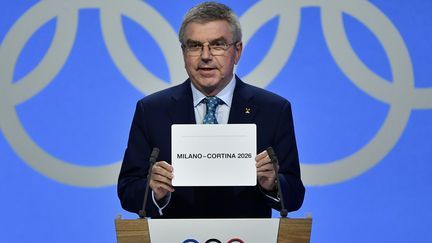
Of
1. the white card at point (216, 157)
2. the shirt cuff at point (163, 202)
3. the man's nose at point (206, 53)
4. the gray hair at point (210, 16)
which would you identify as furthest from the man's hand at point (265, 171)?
the gray hair at point (210, 16)

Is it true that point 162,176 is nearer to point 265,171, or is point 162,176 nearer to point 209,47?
point 265,171

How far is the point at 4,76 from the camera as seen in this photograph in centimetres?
416

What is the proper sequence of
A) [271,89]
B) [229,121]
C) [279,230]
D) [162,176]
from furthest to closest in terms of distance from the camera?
[271,89]
[229,121]
[162,176]
[279,230]

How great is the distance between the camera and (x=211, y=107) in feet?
9.43

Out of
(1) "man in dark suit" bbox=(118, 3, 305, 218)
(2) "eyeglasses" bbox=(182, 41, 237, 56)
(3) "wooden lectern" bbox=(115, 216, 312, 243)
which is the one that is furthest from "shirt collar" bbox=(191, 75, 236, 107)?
(3) "wooden lectern" bbox=(115, 216, 312, 243)

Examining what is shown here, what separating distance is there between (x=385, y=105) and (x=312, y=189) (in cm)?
62

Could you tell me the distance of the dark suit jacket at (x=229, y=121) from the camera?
111 inches

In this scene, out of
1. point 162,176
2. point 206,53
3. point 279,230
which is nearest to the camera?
point 279,230

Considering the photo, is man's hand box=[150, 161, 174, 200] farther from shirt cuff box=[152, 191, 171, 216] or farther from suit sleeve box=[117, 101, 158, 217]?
suit sleeve box=[117, 101, 158, 217]

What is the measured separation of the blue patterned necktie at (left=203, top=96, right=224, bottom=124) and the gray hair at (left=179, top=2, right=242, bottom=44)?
243 millimetres

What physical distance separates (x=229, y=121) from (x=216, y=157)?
0.49 metres

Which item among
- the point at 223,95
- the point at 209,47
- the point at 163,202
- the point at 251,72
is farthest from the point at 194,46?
the point at 251,72

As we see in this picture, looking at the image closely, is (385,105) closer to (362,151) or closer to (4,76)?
(362,151)

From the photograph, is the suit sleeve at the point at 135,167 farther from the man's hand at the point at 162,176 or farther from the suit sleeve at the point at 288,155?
the suit sleeve at the point at 288,155
